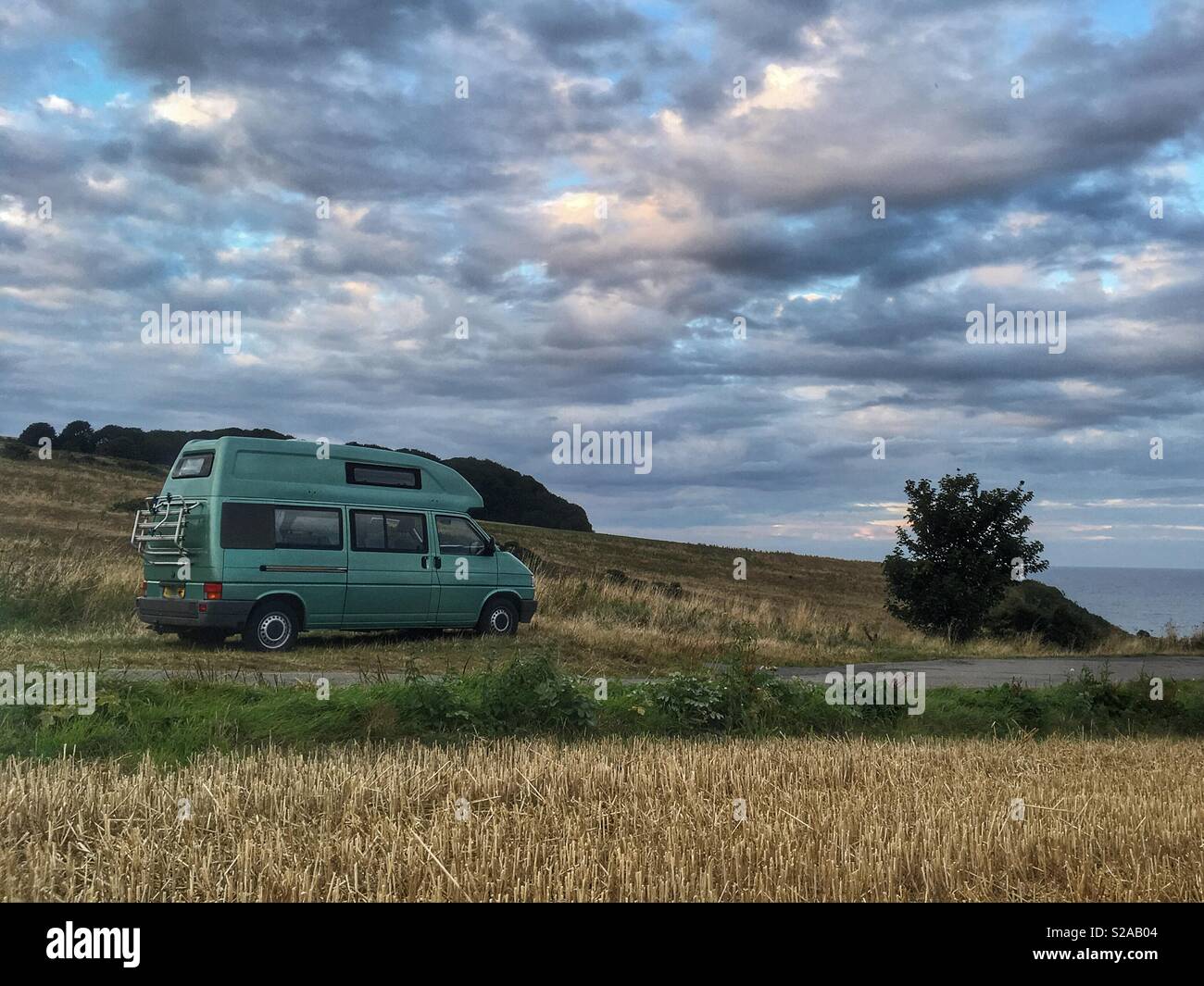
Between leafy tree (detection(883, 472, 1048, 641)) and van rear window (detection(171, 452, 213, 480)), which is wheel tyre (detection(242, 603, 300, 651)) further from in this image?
leafy tree (detection(883, 472, 1048, 641))

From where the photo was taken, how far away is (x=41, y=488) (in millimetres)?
52438

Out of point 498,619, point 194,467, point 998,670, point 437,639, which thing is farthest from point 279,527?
point 998,670

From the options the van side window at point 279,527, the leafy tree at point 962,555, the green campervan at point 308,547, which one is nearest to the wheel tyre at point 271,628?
the green campervan at point 308,547

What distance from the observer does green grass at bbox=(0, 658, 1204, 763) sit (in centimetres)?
921

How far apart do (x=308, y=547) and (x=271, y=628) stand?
142 centimetres

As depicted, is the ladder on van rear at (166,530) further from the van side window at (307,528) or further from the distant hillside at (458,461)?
the distant hillside at (458,461)

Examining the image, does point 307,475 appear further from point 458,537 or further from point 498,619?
point 498,619

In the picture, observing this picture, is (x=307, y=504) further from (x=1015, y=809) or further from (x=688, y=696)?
(x=1015, y=809)

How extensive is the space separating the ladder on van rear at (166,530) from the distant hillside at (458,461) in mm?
57876

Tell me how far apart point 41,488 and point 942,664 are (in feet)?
146

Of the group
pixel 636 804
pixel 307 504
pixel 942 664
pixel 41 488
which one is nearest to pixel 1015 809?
pixel 636 804

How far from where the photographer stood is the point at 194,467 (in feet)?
59.4

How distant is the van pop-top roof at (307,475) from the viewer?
17.7 metres
